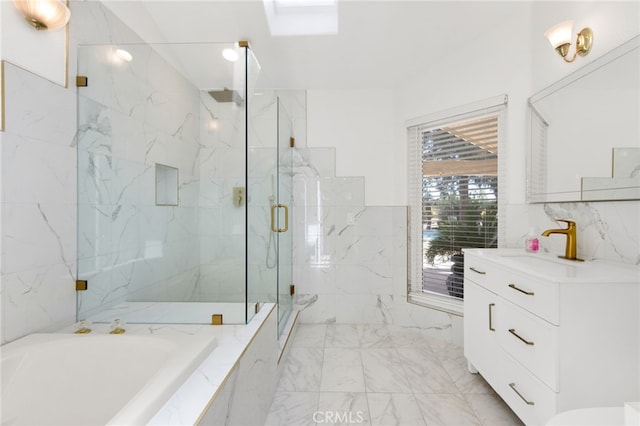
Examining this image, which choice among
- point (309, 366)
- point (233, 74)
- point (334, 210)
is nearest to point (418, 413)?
point (309, 366)

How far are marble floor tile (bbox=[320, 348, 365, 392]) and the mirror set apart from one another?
1686mm

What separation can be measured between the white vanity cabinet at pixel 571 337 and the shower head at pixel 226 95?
1719 mm

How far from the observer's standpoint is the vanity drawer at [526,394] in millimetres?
1210

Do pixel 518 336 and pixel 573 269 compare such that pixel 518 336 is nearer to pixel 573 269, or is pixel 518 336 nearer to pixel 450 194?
pixel 573 269

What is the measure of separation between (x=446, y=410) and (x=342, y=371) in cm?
69

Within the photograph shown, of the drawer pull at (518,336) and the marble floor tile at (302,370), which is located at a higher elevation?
the drawer pull at (518,336)

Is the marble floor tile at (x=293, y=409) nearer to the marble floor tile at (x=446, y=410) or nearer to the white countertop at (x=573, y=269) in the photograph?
the marble floor tile at (x=446, y=410)

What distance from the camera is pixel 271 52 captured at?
2.41m

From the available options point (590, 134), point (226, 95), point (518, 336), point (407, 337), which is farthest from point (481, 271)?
point (226, 95)

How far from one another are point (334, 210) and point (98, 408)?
2.20 meters

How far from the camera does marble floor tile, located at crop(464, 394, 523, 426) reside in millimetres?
1537

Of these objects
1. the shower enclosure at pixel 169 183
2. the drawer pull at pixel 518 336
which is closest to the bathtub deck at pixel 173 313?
the shower enclosure at pixel 169 183

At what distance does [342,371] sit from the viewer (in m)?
2.02

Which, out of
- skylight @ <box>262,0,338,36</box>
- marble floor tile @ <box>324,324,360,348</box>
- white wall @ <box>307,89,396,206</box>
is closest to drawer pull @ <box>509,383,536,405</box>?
marble floor tile @ <box>324,324,360,348</box>
